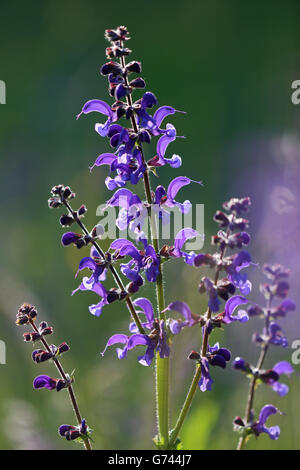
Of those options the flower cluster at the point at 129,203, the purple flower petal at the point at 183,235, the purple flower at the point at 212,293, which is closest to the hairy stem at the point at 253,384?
the purple flower at the point at 212,293

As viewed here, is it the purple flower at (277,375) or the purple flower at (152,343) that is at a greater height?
the purple flower at (152,343)

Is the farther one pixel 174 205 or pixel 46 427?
pixel 46 427

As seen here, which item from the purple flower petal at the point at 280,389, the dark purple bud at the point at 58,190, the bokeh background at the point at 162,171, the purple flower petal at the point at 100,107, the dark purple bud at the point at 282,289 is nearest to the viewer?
the dark purple bud at the point at 282,289

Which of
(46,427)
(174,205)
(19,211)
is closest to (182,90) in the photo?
(19,211)

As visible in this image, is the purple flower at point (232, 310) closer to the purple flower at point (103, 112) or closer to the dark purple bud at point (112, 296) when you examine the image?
the dark purple bud at point (112, 296)

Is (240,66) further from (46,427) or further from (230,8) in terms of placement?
(46,427)

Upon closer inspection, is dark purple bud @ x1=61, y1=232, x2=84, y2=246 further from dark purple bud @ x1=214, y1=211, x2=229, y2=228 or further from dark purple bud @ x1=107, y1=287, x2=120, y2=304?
dark purple bud @ x1=214, y1=211, x2=229, y2=228

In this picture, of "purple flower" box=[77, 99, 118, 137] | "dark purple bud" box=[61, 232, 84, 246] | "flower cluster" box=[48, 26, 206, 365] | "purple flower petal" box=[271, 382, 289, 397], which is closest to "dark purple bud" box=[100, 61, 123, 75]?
"flower cluster" box=[48, 26, 206, 365]

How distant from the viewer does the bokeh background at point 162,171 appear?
93.7 inches

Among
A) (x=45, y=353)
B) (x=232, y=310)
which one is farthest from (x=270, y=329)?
(x=45, y=353)

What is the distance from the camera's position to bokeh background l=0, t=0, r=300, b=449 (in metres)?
2.38

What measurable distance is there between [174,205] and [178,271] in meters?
1.62
